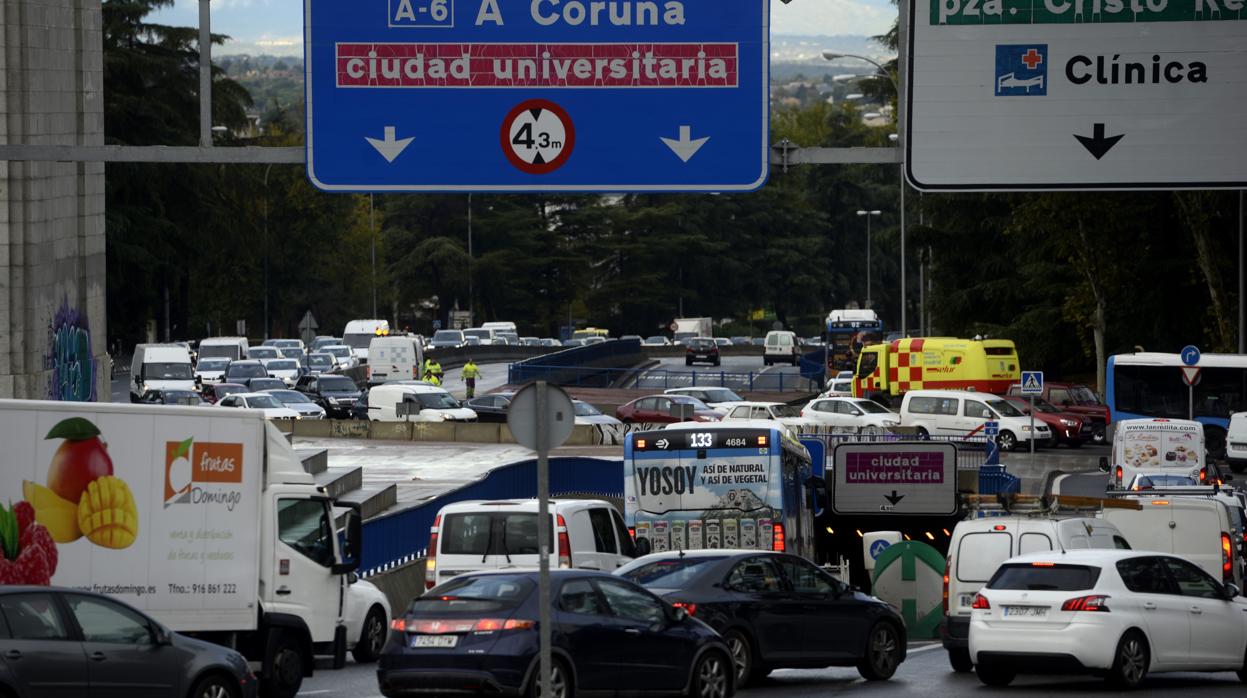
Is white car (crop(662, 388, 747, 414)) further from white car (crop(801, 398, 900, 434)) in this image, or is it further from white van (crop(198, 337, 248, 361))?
white van (crop(198, 337, 248, 361))

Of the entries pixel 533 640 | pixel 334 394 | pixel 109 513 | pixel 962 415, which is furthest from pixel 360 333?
pixel 533 640

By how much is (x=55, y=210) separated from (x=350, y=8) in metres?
11.2

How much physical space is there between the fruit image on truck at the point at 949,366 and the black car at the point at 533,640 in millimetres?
42608

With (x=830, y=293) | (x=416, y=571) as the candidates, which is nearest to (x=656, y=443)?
(x=416, y=571)

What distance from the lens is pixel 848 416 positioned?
52188mm

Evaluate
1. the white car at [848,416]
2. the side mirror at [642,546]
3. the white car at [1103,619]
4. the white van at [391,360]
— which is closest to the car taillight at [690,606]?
the white car at [1103,619]

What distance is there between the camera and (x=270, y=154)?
667 inches

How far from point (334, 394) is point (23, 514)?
1834 inches

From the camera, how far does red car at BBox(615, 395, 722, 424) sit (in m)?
55.2

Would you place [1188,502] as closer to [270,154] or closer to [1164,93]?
[1164,93]

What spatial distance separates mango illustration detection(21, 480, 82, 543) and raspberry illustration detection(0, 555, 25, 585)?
1.31 feet

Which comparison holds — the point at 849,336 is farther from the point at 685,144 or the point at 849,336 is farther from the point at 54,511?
the point at 54,511

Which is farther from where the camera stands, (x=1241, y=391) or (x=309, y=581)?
(x=1241, y=391)

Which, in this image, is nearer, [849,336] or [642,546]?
[642,546]
